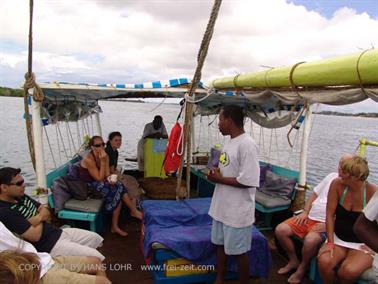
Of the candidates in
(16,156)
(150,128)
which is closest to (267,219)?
(150,128)

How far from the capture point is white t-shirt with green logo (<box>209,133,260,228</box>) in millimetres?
2584

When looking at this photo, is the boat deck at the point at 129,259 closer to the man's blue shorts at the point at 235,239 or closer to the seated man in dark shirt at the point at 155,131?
the man's blue shorts at the point at 235,239

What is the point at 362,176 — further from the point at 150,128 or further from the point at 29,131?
the point at 150,128

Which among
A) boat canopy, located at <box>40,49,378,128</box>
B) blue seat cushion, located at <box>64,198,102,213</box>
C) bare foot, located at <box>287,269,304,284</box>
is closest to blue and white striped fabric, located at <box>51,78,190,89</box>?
boat canopy, located at <box>40,49,378,128</box>

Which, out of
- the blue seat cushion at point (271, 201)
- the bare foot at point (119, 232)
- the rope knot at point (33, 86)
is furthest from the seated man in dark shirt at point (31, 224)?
the blue seat cushion at point (271, 201)

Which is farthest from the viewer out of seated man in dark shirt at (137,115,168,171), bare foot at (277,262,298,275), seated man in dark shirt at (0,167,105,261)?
seated man in dark shirt at (137,115,168,171)

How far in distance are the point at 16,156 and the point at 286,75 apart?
51.7 ft

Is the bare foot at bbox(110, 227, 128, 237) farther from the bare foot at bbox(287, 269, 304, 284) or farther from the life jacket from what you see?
the bare foot at bbox(287, 269, 304, 284)

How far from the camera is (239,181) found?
2.58 m

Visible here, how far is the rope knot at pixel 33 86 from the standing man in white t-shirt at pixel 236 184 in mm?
2574

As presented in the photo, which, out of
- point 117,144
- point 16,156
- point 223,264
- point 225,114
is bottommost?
point 16,156

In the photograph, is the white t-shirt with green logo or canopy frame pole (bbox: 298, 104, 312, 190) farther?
canopy frame pole (bbox: 298, 104, 312, 190)

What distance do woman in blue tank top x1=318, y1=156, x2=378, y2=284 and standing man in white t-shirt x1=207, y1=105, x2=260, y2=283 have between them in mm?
769

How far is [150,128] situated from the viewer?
718cm
